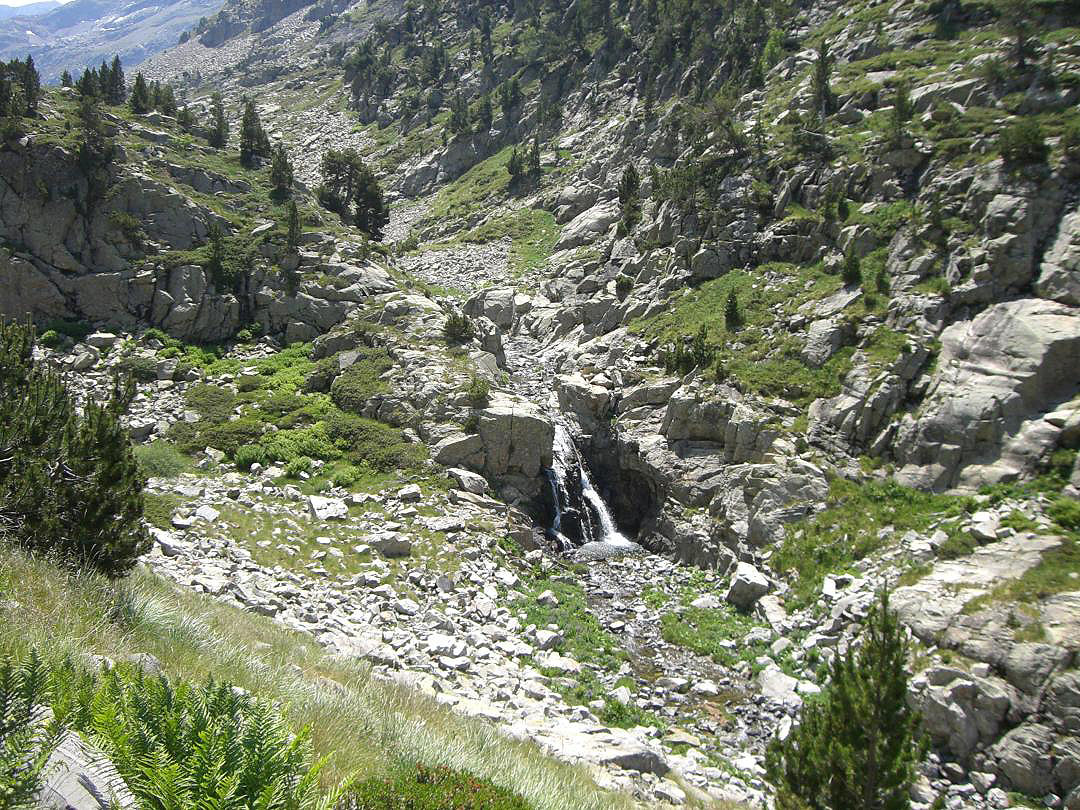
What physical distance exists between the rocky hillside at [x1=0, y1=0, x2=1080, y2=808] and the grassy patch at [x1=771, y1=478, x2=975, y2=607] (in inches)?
4.8

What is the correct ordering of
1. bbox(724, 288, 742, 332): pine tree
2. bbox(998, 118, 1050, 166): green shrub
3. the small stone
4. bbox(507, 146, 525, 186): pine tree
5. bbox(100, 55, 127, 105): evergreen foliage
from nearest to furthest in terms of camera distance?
the small stone < bbox(998, 118, 1050, 166): green shrub < bbox(724, 288, 742, 332): pine tree < bbox(100, 55, 127, 105): evergreen foliage < bbox(507, 146, 525, 186): pine tree

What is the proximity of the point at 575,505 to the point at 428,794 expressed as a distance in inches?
891

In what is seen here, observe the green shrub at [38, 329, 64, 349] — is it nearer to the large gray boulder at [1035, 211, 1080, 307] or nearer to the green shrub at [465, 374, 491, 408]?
the green shrub at [465, 374, 491, 408]

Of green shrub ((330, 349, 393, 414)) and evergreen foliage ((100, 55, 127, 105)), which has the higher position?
A: evergreen foliage ((100, 55, 127, 105))

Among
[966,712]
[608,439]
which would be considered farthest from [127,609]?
[608,439]

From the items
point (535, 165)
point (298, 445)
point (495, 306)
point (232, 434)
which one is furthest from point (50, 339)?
point (535, 165)

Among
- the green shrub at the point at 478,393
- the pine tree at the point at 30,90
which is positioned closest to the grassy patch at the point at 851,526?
the green shrub at the point at 478,393

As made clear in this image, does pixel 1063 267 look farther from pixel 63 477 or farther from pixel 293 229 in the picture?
pixel 293 229

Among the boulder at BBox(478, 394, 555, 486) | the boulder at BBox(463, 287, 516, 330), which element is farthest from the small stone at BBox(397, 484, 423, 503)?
the boulder at BBox(463, 287, 516, 330)

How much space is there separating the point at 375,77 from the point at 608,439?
10696 centimetres

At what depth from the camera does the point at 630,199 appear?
47.2m

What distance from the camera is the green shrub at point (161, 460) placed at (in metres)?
21.2

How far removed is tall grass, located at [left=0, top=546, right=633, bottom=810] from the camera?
592cm

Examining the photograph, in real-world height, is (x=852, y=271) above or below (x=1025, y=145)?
below
